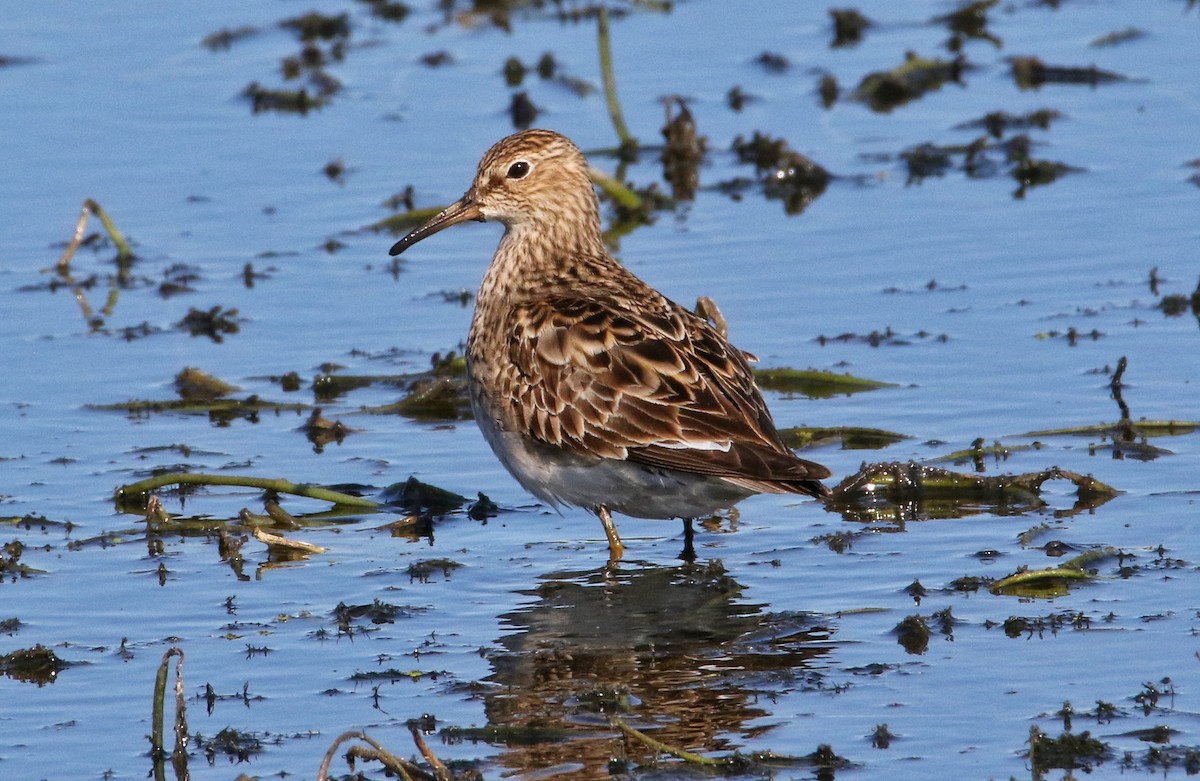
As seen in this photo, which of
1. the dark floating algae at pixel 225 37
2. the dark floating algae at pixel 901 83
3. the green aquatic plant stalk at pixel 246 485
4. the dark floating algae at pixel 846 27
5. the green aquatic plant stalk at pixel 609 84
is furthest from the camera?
the dark floating algae at pixel 225 37

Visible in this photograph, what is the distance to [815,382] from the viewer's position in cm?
1038

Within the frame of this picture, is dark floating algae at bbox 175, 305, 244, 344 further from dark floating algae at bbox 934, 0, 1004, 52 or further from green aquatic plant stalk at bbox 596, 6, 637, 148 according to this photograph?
dark floating algae at bbox 934, 0, 1004, 52

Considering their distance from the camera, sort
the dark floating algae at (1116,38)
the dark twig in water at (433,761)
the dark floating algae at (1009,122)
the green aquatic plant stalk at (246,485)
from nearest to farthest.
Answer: the dark twig in water at (433,761), the green aquatic plant stalk at (246,485), the dark floating algae at (1009,122), the dark floating algae at (1116,38)

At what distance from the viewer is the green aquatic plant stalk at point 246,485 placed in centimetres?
895

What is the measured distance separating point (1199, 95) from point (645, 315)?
7597mm

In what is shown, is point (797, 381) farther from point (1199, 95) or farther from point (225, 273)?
point (1199, 95)

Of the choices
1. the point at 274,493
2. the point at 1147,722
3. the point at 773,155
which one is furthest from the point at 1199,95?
the point at 1147,722

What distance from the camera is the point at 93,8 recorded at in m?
17.9

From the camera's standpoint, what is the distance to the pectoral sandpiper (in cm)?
803

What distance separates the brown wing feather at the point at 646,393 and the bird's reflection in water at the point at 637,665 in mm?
536

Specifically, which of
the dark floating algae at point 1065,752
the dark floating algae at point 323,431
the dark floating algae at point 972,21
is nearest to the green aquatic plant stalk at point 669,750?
the dark floating algae at point 1065,752

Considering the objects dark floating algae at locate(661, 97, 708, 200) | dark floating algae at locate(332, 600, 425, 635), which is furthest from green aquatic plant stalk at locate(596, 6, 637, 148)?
dark floating algae at locate(332, 600, 425, 635)

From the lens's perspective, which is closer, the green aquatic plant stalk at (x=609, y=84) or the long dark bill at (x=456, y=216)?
the long dark bill at (x=456, y=216)

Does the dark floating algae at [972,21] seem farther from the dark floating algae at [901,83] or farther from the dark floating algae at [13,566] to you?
the dark floating algae at [13,566]
